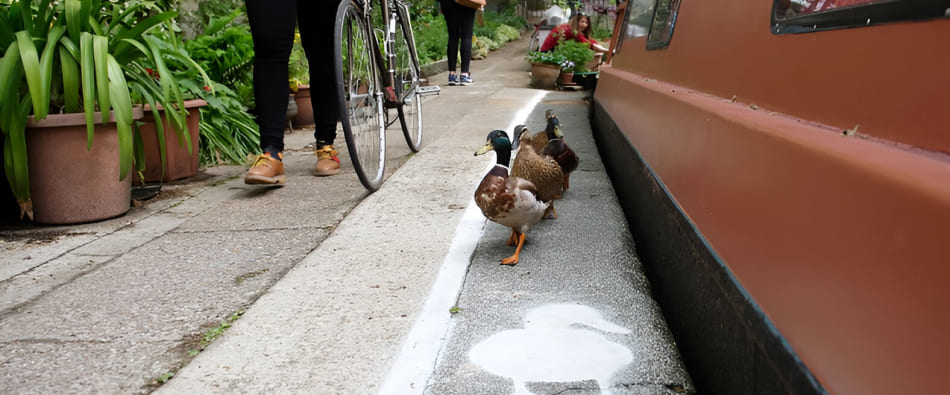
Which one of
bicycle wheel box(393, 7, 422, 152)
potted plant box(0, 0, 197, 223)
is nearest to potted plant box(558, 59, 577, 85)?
bicycle wheel box(393, 7, 422, 152)

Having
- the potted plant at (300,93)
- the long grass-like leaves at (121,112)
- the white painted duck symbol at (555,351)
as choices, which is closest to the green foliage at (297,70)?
the potted plant at (300,93)

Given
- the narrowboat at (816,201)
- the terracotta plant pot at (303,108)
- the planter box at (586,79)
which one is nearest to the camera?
the narrowboat at (816,201)

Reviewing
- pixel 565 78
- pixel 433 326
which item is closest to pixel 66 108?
pixel 433 326

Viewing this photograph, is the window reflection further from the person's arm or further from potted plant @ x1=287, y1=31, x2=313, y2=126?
the person's arm

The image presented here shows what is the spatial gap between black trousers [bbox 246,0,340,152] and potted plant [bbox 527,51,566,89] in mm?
4794

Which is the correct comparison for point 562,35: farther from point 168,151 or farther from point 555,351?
point 555,351

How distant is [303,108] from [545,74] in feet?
11.2

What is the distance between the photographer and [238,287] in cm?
215

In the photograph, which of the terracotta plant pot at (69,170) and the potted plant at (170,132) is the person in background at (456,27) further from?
the terracotta plant pot at (69,170)

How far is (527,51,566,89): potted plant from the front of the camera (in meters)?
8.01

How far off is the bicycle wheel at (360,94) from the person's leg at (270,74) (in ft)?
0.90

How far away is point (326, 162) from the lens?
3.68 meters

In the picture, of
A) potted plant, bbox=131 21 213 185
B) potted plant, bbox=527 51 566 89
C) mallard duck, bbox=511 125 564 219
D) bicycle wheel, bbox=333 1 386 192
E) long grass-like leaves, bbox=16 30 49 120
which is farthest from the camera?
potted plant, bbox=527 51 566 89

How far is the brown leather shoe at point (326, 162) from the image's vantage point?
367cm
